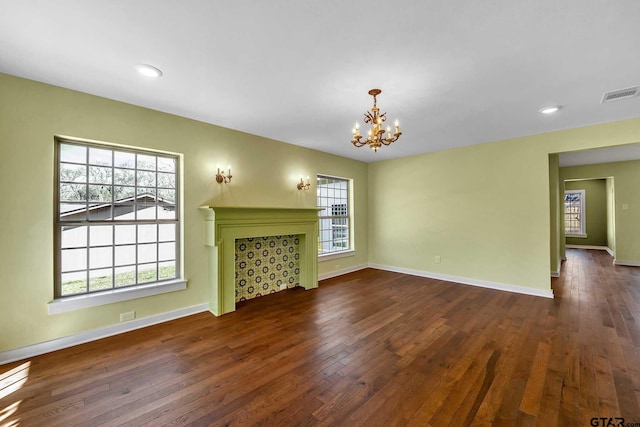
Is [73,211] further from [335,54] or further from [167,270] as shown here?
[335,54]

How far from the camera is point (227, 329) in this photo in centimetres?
302

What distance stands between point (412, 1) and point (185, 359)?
3.33 meters

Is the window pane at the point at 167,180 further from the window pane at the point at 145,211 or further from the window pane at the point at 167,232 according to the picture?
the window pane at the point at 167,232

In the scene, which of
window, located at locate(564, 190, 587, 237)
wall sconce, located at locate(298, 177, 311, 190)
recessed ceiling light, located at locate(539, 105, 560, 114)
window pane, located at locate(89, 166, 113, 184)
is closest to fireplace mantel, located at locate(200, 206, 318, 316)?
wall sconce, located at locate(298, 177, 311, 190)

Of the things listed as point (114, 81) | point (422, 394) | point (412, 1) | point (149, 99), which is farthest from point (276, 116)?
point (422, 394)

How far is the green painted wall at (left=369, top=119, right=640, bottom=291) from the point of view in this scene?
13.3 ft

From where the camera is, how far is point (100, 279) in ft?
9.57

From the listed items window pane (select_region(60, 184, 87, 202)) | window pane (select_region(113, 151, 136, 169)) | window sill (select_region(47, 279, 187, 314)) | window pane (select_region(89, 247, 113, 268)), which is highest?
window pane (select_region(113, 151, 136, 169))

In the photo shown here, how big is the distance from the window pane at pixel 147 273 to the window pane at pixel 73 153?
1.36 m

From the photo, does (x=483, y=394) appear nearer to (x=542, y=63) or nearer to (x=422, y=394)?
(x=422, y=394)

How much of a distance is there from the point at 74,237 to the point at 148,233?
68cm

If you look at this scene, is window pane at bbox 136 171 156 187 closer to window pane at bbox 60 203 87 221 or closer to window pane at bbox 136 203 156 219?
window pane at bbox 136 203 156 219

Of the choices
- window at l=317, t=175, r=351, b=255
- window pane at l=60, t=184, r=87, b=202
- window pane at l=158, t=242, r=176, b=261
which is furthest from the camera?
window at l=317, t=175, r=351, b=255

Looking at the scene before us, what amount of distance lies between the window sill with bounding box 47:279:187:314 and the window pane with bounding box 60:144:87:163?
147 centimetres
